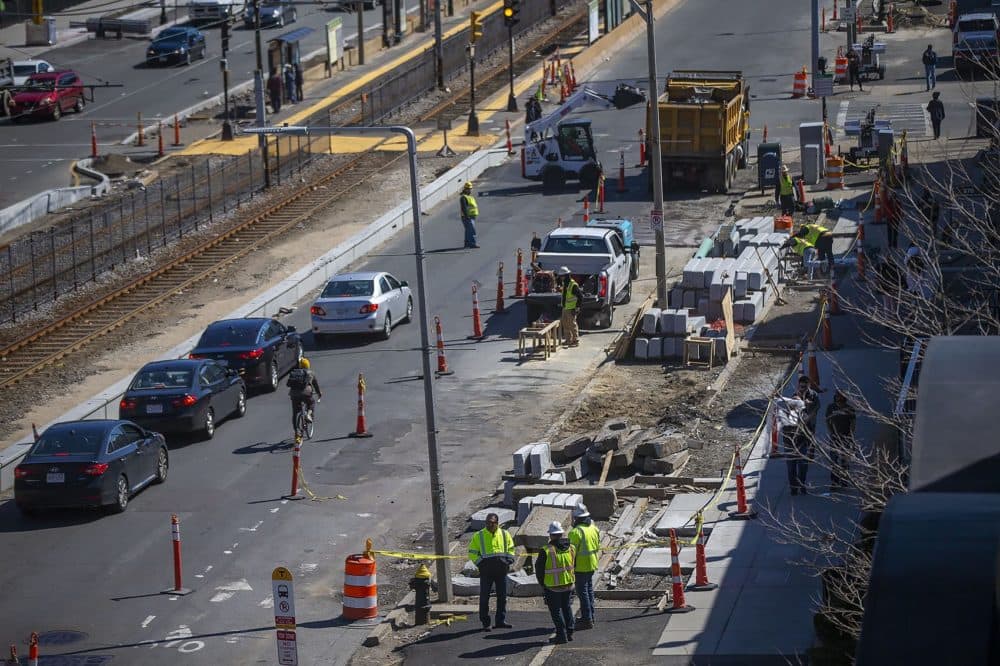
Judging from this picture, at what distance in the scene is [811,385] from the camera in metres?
25.4

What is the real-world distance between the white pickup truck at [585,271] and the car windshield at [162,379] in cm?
845

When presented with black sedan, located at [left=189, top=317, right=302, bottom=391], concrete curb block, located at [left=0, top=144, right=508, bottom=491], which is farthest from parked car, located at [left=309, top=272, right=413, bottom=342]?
concrete curb block, located at [left=0, top=144, right=508, bottom=491]

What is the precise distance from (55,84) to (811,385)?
41924mm

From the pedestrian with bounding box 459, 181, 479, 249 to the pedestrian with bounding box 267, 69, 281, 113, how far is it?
67.4 feet

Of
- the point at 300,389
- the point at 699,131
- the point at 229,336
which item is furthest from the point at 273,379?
the point at 699,131

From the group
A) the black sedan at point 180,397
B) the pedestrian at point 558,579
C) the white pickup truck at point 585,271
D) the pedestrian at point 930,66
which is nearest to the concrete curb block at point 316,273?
the black sedan at point 180,397

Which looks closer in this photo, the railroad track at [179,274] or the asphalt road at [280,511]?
the asphalt road at [280,511]

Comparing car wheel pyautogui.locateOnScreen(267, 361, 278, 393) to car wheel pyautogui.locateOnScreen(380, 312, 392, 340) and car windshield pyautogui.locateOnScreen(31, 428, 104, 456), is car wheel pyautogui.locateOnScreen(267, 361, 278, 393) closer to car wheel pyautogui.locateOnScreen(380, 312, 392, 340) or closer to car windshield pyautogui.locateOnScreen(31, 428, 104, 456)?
car wheel pyautogui.locateOnScreen(380, 312, 392, 340)

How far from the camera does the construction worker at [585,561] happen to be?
1870 centimetres

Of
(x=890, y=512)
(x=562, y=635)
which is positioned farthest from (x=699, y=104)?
(x=890, y=512)

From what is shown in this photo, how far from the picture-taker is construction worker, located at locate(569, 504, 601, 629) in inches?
736

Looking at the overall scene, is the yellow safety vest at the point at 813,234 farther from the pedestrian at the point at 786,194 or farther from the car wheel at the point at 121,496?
the car wheel at the point at 121,496

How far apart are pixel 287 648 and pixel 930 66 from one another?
152 feet

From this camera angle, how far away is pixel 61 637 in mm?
19781
